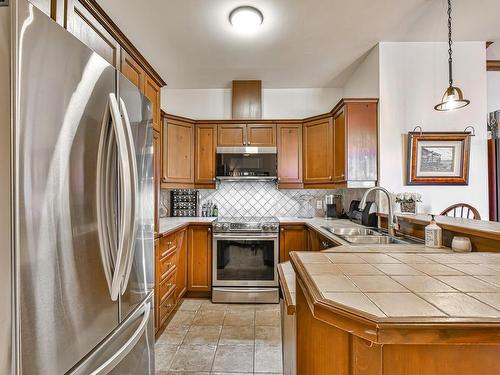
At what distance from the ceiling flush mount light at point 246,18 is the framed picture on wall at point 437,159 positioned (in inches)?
69.7

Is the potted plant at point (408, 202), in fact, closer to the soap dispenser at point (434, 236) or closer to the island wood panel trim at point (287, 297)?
the soap dispenser at point (434, 236)

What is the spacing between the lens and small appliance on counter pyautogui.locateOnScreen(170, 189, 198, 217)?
3.72 metres

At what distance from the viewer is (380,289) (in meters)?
0.70

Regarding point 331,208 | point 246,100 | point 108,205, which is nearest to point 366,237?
point 331,208

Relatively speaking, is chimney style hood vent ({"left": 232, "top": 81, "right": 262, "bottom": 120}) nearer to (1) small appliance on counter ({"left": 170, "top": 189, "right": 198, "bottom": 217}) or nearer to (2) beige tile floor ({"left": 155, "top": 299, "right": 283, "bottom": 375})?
(1) small appliance on counter ({"left": 170, "top": 189, "right": 198, "bottom": 217})

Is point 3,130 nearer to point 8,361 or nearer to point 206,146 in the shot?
point 8,361

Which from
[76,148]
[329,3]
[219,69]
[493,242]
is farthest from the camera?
[219,69]

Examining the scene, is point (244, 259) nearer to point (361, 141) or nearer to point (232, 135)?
point (232, 135)

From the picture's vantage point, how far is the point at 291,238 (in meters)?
3.22

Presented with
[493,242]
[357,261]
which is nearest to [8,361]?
[357,261]

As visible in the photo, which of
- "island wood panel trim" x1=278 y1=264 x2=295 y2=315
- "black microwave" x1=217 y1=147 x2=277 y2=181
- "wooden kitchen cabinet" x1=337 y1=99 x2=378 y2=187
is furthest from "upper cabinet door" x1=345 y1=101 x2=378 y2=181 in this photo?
"island wood panel trim" x1=278 y1=264 x2=295 y2=315

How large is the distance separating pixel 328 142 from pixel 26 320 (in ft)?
10.3

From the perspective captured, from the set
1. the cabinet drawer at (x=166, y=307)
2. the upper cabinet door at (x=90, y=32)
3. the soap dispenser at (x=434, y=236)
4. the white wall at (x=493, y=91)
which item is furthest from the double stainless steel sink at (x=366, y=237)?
the white wall at (x=493, y=91)

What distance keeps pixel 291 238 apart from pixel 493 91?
3031 millimetres
